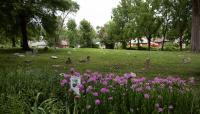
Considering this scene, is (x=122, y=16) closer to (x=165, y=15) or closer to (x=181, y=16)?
(x=165, y=15)

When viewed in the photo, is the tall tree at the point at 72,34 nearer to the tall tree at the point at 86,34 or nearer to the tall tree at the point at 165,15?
the tall tree at the point at 86,34

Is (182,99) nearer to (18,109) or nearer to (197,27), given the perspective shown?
(18,109)

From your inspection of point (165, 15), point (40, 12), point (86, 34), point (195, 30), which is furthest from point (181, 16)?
point (40, 12)

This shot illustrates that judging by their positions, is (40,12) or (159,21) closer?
(40,12)

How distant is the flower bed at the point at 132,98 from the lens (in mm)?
3631

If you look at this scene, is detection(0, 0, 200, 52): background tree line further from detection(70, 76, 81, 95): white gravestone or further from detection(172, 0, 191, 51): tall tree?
detection(70, 76, 81, 95): white gravestone

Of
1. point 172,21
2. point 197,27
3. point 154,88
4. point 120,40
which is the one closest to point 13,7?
point 154,88

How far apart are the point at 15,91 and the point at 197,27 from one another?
69.9 feet

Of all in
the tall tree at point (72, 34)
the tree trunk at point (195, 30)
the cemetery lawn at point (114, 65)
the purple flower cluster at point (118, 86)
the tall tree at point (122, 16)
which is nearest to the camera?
the purple flower cluster at point (118, 86)

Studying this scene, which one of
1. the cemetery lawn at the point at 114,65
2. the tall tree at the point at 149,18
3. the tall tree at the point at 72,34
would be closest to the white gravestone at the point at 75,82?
the cemetery lawn at the point at 114,65

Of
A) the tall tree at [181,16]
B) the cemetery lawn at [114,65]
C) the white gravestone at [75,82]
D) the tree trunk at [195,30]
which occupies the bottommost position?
the cemetery lawn at [114,65]

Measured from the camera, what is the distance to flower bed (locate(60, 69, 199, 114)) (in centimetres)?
363

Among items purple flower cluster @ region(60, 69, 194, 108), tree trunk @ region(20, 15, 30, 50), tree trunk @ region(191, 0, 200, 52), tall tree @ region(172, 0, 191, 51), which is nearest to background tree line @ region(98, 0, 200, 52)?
tall tree @ region(172, 0, 191, 51)

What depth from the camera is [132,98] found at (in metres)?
3.89
